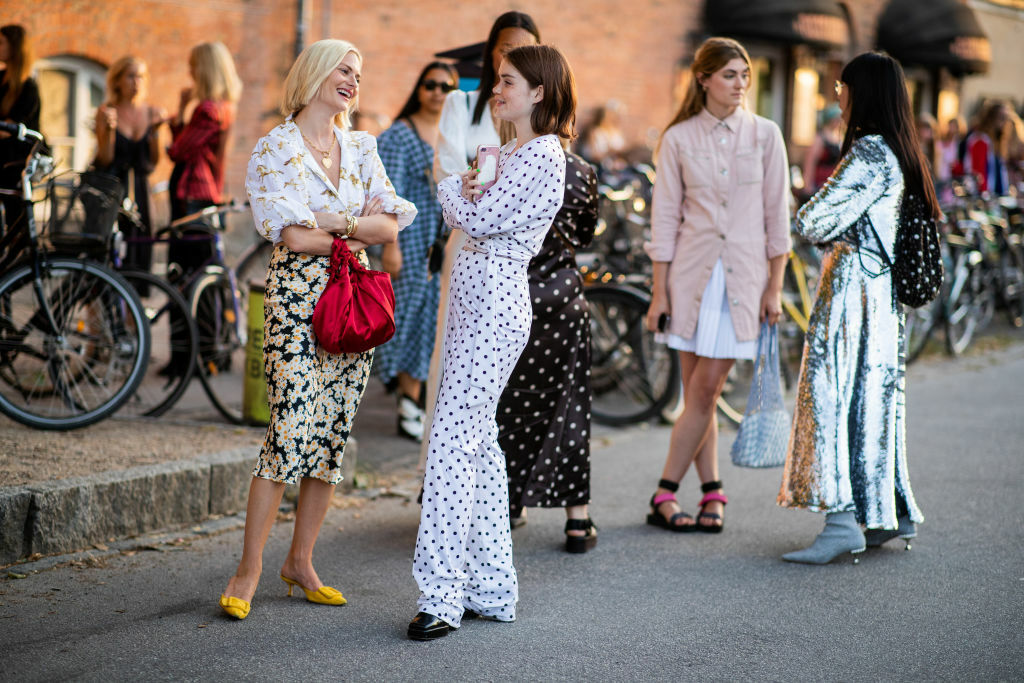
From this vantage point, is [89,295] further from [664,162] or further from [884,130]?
[884,130]

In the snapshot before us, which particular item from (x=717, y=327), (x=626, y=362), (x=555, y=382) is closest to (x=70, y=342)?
(x=555, y=382)

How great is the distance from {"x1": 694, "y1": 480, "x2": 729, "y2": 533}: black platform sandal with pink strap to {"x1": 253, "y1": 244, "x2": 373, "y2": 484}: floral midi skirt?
2008mm

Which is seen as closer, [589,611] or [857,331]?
[589,611]

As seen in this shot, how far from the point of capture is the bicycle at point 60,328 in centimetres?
545

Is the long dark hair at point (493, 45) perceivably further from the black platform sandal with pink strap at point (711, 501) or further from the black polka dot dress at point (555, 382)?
the black platform sandal with pink strap at point (711, 501)

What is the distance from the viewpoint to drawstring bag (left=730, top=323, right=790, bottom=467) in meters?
5.10

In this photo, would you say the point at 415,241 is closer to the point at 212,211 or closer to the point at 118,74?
the point at 212,211

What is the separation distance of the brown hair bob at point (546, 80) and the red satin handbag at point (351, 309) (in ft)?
2.54

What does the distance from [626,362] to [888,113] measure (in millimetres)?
2963

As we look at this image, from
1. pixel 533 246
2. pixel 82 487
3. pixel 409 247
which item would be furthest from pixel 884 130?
pixel 82 487

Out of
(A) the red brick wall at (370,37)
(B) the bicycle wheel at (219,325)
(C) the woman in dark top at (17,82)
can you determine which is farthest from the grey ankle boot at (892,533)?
(A) the red brick wall at (370,37)

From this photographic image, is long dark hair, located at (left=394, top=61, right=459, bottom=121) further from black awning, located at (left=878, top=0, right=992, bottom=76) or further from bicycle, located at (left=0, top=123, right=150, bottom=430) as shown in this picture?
black awning, located at (left=878, top=0, right=992, bottom=76)

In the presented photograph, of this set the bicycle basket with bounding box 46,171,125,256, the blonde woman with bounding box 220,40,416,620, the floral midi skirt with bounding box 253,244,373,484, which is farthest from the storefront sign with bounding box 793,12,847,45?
the floral midi skirt with bounding box 253,244,373,484

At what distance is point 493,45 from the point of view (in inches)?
193
